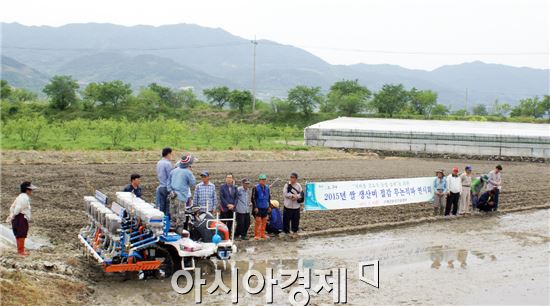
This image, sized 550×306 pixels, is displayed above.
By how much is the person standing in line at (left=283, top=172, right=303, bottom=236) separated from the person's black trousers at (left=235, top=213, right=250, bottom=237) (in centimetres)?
104

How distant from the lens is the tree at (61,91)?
50.3 metres

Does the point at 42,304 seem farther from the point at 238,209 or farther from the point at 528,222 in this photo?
the point at 528,222

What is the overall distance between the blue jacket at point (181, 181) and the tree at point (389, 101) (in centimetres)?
4776

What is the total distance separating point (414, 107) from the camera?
63.0 metres

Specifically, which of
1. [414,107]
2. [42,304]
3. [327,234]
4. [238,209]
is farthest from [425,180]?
[414,107]

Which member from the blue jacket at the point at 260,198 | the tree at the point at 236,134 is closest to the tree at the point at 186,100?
the tree at the point at 236,134

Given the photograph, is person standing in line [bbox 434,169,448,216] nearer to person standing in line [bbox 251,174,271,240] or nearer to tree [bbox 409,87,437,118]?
person standing in line [bbox 251,174,271,240]

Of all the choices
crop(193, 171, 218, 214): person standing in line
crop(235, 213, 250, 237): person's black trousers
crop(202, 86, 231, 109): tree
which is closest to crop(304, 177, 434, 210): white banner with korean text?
crop(235, 213, 250, 237): person's black trousers

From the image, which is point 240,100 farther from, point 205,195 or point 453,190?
point 205,195

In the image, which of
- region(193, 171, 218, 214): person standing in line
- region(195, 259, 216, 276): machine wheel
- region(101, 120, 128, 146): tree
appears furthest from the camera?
region(101, 120, 128, 146): tree

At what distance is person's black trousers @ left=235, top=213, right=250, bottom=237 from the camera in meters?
12.7

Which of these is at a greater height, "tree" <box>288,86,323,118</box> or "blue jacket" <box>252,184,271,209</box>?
"tree" <box>288,86,323,118</box>

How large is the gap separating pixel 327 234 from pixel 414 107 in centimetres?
5159

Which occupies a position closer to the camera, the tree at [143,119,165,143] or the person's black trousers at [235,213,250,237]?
the person's black trousers at [235,213,250,237]
